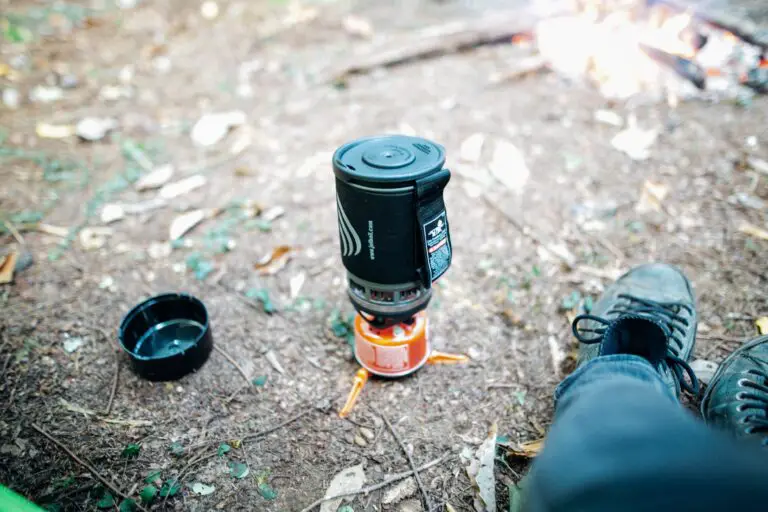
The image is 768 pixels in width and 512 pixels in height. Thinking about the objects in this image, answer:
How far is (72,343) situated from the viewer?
2535mm

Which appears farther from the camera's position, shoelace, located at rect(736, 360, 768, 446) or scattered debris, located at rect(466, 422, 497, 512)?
scattered debris, located at rect(466, 422, 497, 512)

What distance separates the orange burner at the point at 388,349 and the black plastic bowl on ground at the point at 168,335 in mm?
756

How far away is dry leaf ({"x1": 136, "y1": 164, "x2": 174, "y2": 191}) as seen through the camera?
374 cm

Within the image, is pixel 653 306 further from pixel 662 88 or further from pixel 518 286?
pixel 662 88

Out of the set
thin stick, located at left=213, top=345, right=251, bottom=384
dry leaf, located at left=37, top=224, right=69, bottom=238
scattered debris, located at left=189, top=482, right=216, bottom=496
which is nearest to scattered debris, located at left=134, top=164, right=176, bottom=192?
dry leaf, located at left=37, top=224, right=69, bottom=238

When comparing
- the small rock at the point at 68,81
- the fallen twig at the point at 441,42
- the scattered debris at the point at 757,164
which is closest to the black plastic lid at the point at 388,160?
the scattered debris at the point at 757,164

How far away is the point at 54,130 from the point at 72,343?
8.89ft

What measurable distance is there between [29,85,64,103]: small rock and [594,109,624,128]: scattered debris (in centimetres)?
505

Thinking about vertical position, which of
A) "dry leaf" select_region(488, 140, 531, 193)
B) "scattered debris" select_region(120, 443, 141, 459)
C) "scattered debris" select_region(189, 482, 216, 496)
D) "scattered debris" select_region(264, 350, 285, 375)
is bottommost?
"scattered debris" select_region(264, 350, 285, 375)

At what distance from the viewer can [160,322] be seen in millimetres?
2598

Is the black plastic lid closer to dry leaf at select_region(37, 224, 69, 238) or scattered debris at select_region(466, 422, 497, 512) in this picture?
scattered debris at select_region(466, 422, 497, 512)

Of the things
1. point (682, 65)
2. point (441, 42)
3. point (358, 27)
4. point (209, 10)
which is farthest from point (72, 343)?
point (209, 10)

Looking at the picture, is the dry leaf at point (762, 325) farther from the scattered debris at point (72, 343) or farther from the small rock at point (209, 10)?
the small rock at point (209, 10)

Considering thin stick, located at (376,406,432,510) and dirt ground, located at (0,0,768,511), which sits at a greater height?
dirt ground, located at (0,0,768,511)
